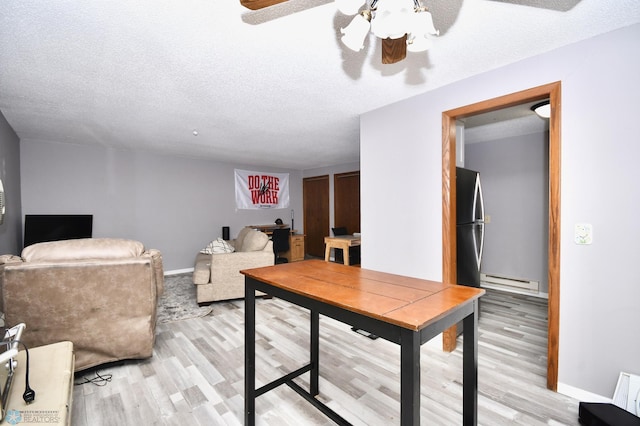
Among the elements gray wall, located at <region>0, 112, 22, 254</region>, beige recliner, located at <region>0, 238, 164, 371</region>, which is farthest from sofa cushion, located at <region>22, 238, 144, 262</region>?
gray wall, located at <region>0, 112, 22, 254</region>

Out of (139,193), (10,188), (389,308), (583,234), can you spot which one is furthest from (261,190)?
(389,308)

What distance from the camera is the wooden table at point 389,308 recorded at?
923 mm

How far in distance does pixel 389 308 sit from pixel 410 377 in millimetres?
227

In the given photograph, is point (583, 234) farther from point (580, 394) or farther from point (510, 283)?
point (510, 283)

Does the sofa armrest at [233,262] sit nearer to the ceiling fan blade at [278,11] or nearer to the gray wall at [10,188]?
the gray wall at [10,188]

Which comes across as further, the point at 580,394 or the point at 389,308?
the point at 580,394

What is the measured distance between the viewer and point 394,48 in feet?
4.59

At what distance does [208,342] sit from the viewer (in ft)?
8.65

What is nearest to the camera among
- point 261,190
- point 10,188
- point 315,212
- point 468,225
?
point 468,225

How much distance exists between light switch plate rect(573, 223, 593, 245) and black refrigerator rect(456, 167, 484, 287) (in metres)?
0.85

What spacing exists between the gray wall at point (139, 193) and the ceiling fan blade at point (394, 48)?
16.8ft

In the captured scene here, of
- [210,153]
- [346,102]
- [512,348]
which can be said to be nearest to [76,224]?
[210,153]

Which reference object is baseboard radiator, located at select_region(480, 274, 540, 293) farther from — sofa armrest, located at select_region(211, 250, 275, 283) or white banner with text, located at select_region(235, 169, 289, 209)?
white banner with text, located at select_region(235, 169, 289, 209)

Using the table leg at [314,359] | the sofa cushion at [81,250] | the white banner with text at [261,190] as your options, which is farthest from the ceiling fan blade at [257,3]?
the white banner with text at [261,190]
